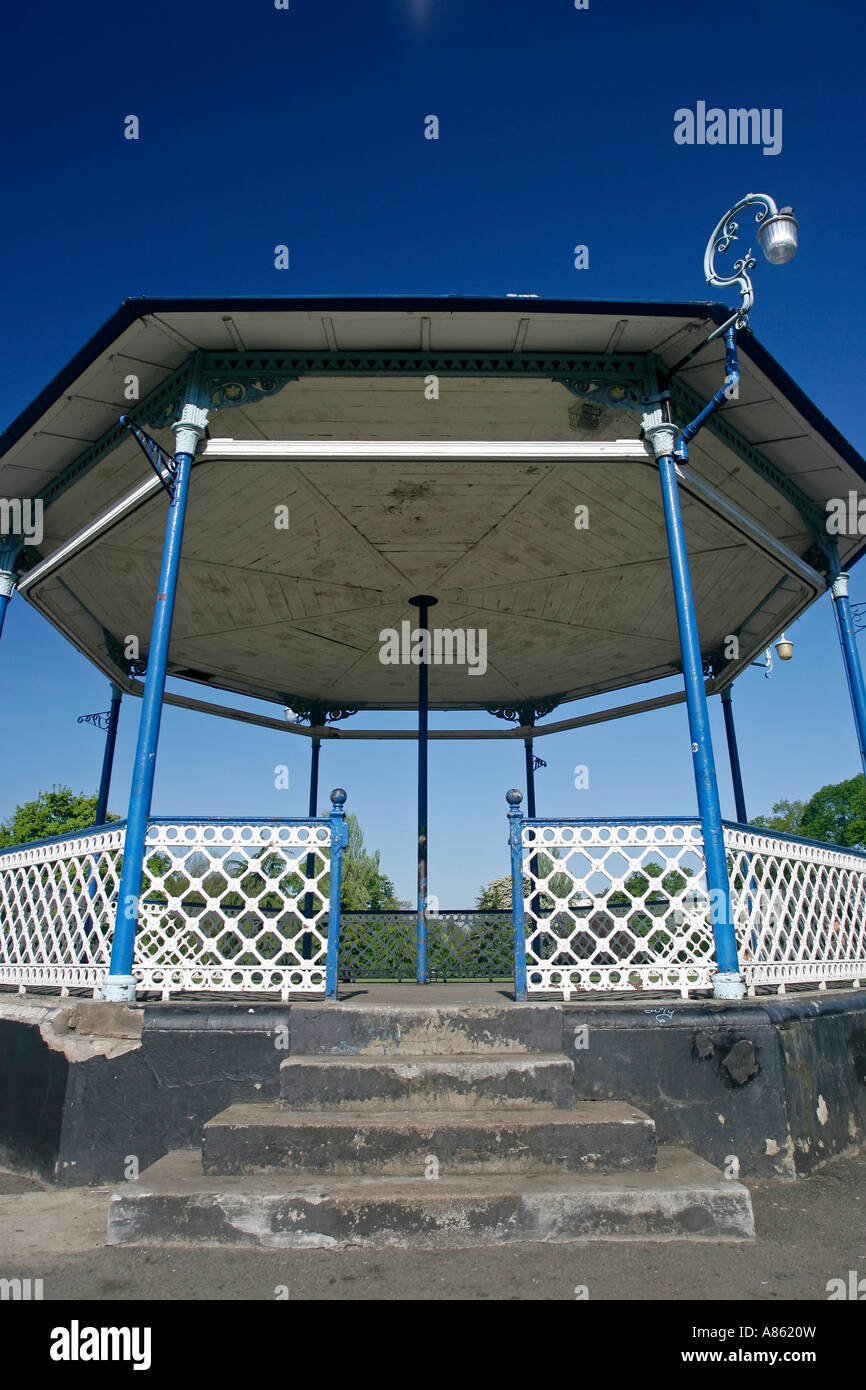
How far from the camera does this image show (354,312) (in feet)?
19.7

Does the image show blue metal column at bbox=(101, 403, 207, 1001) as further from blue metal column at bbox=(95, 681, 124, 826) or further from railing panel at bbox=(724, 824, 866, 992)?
blue metal column at bbox=(95, 681, 124, 826)

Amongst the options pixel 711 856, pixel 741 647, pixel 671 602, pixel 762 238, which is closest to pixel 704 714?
pixel 711 856

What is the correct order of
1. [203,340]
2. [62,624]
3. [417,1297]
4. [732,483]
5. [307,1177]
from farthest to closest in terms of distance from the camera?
[62,624]
[732,483]
[203,340]
[307,1177]
[417,1297]

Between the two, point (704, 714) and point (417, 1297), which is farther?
point (704, 714)

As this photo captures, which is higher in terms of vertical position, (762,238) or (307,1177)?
(762,238)

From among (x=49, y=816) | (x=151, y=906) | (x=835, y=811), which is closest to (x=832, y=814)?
(x=835, y=811)

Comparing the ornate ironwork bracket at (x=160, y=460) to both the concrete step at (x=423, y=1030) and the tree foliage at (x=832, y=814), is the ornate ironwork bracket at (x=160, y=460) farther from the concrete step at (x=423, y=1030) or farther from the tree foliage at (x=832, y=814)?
the tree foliage at (x=832, y=814)

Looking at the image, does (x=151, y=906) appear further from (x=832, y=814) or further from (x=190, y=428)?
(x=832, y=814)

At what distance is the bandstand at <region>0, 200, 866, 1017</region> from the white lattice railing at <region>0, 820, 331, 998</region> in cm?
3

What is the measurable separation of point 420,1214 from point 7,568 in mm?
7647

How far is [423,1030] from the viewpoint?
178 inches

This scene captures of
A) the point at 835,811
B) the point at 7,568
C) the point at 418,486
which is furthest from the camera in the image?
the point at 835,811

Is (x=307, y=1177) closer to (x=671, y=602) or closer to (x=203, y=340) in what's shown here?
(x=203, y=340)
